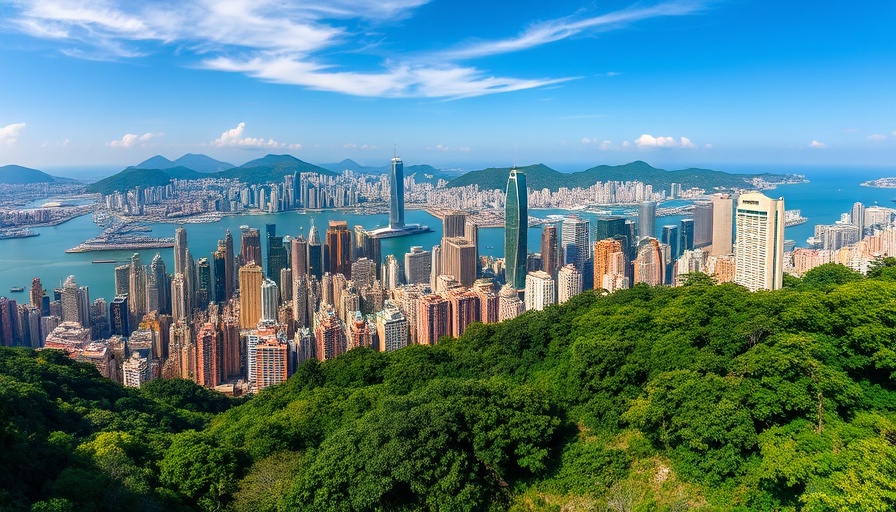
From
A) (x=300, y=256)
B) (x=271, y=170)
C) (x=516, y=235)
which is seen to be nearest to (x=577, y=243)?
(x=516, y=235)

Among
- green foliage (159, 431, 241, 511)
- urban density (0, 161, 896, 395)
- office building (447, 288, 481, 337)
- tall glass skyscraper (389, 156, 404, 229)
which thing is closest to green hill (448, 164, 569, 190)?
tall glass skyscraper (389, 156, 404, 229)

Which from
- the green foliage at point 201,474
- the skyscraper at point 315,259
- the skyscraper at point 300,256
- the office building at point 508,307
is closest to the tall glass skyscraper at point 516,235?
the office building at point 508,307

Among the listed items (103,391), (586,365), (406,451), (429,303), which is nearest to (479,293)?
(429,303)

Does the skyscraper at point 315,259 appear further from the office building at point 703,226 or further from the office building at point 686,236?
the office building at point 703,226

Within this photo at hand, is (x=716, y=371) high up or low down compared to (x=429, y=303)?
up

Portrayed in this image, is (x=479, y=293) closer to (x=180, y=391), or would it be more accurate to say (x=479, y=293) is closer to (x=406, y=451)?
(x=180, y=391)

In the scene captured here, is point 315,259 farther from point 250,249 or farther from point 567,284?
point 567,284
